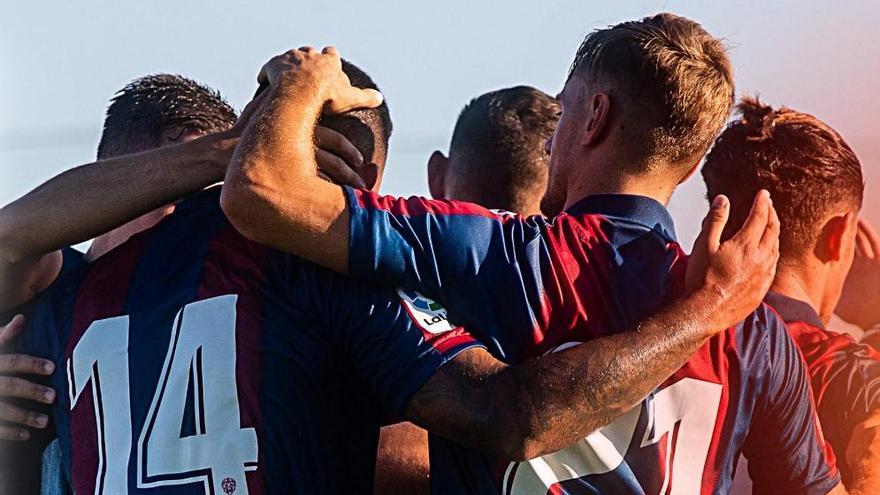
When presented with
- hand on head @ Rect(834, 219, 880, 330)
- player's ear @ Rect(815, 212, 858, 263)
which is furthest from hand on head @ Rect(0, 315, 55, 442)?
hand on head @ Rect(834, 219, 880, 330)

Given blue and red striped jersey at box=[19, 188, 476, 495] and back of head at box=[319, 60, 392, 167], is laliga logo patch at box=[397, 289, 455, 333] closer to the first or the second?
blue and red striped jersey at box=[19, 188, 476, 495]

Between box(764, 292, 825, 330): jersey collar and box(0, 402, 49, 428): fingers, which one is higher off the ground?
box(0, 402, 49, 428): fingers

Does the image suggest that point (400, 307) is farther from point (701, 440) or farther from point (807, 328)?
point (807, 328)

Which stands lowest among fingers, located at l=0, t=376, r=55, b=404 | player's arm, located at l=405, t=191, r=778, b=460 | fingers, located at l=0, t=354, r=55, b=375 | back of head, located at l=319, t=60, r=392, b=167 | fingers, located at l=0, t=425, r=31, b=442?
player's arm, located at l=405, t=191, r=778, b=460

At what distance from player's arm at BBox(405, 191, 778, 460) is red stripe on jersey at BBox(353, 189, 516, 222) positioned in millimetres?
327

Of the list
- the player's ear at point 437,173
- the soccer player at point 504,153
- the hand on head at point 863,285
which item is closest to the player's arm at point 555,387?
the soccer player at point 504,153

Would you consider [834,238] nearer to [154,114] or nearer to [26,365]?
[154,114]

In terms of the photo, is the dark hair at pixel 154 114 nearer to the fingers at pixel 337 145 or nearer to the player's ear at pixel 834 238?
the fingers at pixel 337 145

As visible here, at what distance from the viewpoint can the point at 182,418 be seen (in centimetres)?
279

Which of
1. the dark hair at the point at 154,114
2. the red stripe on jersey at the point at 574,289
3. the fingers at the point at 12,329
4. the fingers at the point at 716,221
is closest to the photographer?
the red stripe on jersey at the point at 574,289

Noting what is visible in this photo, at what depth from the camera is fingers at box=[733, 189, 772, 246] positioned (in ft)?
10.0

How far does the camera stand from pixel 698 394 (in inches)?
117

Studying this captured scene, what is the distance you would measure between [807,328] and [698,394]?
3.14 ft

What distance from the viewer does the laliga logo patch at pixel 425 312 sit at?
2.78 meters
